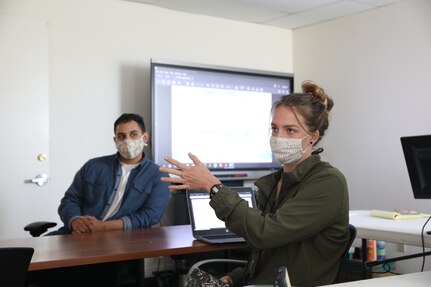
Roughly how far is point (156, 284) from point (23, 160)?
58.1 inches

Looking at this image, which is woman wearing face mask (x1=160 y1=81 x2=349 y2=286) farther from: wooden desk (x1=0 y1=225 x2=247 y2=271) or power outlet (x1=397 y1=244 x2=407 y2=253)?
power outlet (x1=397 y1=244 x2=407 y2=253)

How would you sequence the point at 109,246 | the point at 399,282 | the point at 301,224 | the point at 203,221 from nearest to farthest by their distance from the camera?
the point at 399,282 < the point at 301,224 < the point at 109,246 < the point at 203,221

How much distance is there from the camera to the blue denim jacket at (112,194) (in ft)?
10.3

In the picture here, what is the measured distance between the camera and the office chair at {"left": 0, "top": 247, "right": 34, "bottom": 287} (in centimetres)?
→ 170

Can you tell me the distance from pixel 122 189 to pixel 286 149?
1.56 m

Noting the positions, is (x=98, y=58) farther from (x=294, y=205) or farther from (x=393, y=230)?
(x=294, y=205)

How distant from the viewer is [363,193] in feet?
16.7

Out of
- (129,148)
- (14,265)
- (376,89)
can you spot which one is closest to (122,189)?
(129,148)

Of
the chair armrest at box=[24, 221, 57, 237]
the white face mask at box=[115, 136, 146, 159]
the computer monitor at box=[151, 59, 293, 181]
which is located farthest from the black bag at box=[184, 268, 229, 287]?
the computer monitor at box=[151, 59, 293, 181]

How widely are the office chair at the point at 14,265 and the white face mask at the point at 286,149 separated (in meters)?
0.90

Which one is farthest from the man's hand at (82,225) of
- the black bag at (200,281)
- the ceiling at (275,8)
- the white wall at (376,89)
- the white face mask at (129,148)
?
the white wall at (376,89)

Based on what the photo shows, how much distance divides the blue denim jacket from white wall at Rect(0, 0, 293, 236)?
1071 millimetres

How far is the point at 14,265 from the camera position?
5.66 feet

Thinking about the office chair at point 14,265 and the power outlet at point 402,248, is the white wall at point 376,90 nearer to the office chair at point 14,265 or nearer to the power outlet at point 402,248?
the power outlet at point 402,248
